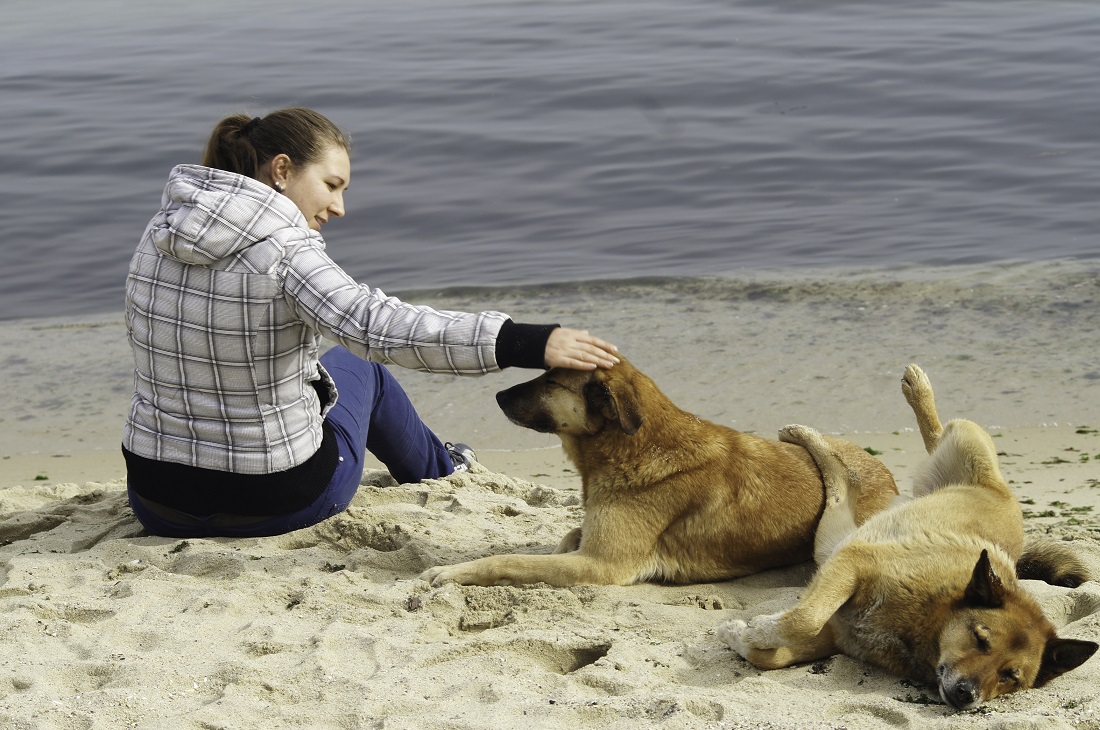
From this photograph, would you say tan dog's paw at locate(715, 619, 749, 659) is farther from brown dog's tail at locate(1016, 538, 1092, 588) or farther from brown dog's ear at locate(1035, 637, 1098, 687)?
brown dog's tail at locate(1016, 538, 1092, 588)

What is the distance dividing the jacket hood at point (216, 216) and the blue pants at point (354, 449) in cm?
109

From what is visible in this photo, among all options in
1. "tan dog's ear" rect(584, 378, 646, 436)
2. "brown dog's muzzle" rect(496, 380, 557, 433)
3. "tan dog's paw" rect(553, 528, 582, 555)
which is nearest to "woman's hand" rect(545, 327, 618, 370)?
"tan dog's ear" rect(584, 378, 646, 436)

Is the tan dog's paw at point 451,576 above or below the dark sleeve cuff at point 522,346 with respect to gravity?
below

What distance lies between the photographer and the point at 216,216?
172 inches

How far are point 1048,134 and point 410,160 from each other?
846 cm

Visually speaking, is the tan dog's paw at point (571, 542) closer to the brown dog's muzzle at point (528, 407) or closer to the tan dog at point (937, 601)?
the brown dog's muzzle at point (528, 407)

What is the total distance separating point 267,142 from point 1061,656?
341cm

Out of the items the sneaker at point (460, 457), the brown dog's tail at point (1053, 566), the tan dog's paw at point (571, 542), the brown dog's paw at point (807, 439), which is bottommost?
the sneaker at point (460, 457)

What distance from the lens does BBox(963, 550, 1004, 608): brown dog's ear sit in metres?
3.76

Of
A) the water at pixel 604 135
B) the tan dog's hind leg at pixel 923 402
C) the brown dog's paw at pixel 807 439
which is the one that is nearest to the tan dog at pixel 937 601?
the brown dog's paw at pixel 807 439

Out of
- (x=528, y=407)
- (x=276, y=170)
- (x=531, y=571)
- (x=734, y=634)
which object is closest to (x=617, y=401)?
(x=528, y=407)

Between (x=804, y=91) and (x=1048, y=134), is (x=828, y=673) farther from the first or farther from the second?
(x=804, y=91)

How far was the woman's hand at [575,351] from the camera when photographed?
13.8 ft

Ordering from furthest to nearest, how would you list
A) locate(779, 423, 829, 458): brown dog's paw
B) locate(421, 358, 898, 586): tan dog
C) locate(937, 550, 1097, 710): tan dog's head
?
locate(779, 423, 829, 458): brown dog's paw → locate(421, 358, 898, 586): tan dog → locate(937, 550, 1097, 710): tan dog's head
